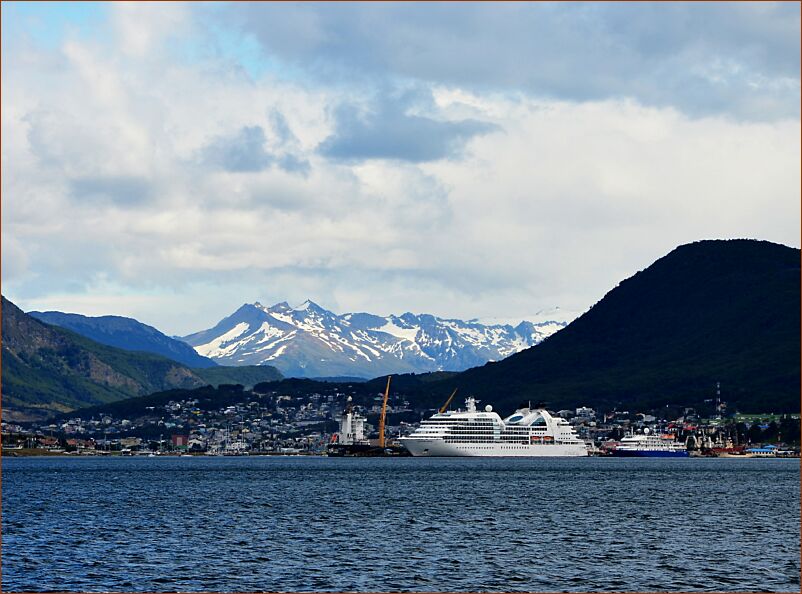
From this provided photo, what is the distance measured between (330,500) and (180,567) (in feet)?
223

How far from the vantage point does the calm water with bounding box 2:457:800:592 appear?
243 ft

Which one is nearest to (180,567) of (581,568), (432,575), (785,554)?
(432,575)

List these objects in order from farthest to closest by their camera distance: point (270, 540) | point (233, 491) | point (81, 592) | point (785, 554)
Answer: point (233, 491) → point (270, 540) → point (785, 554) → point (81, 592)

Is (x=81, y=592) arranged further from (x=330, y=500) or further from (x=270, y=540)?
(x=330, y=500)

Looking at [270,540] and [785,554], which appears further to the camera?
[270,540]

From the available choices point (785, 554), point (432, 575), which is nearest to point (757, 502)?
point (785, 554)

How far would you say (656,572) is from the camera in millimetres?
76688

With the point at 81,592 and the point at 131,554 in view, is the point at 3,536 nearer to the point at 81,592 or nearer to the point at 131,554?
the point at 131,554

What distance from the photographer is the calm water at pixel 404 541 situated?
74000mm

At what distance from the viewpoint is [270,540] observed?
96.2 meters

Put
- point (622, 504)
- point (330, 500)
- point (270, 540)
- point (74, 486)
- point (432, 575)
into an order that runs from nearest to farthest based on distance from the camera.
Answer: point (432, 575) → point (270, 540) → point (622, 504) → point (330, 500) → point (74, 486)

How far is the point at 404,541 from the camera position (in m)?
95.4

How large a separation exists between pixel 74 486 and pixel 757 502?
10214 cm

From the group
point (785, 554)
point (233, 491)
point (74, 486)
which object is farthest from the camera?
point (74, 486)
